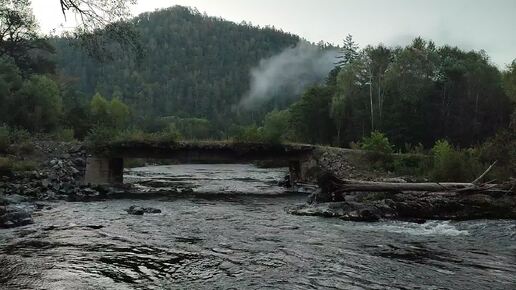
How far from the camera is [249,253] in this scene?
15383 millimetres

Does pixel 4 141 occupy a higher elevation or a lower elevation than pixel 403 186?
higher

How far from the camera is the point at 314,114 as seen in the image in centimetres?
8162

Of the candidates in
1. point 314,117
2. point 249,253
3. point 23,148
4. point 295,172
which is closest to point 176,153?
point 295,172

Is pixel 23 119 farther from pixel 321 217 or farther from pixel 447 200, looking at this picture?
pixel 447 200

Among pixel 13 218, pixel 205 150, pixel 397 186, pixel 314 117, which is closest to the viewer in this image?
pixel 13 218

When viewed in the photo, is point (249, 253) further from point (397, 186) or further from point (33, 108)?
point (33, 108)

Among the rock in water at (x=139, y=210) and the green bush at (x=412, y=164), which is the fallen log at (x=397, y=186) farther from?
the green bush at (x=412, y=164)

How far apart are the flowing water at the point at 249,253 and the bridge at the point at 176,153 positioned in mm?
16594

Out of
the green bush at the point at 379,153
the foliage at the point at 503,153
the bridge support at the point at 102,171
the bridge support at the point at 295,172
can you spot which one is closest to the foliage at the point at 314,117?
the bridge support at the point at 295,172

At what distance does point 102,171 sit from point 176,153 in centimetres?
697

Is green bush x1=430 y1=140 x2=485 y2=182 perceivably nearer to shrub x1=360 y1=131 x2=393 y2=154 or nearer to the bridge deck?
shrub x1=360 y1=131 x2=393 y2=154

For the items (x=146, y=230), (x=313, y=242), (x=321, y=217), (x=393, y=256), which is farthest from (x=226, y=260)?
(x=321, y=217)

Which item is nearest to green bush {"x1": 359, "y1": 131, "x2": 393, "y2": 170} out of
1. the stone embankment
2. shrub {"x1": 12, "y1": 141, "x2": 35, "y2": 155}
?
the stone embankment

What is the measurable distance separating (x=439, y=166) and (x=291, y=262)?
20.5 metres
